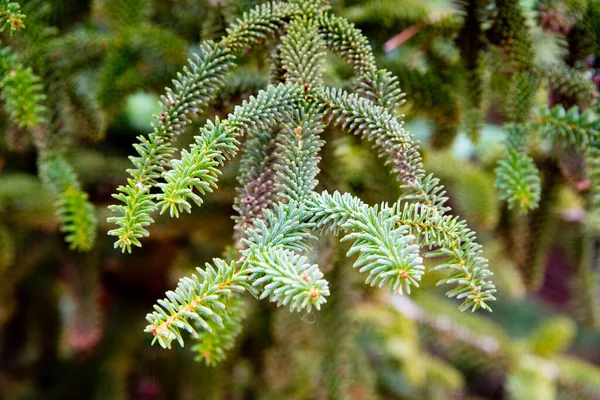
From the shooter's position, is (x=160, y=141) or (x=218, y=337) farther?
(x=218, y=337)

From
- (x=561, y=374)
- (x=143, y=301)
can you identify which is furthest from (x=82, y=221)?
(x=561, y=374)

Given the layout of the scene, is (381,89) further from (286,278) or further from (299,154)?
(286,278)

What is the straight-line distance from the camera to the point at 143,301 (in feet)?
4.44

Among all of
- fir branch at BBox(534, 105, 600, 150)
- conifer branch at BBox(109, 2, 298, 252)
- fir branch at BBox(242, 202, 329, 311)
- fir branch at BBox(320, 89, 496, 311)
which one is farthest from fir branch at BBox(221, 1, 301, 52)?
fir branch at BBox(534, 105, 600, 150)

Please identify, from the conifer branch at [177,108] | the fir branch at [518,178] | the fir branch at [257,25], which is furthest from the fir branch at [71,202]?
the fir branch at [518,178]

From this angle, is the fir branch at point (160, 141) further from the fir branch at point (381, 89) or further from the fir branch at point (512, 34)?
the fir branch at point (512, 34)

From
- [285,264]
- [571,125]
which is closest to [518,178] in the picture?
[571,125]

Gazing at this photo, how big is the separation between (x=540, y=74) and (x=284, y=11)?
33 cm

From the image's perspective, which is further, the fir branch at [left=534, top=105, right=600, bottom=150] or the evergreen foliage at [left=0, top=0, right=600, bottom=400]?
the fir branch at [left=534, top=105, right=600, bottom=150]

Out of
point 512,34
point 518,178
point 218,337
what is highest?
point 512,34

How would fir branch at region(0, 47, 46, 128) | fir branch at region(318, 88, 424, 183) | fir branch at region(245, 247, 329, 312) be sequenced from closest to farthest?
fir branch at region(245, 247, 329, 312) < fir branch at region(318, 88, 424, 183) < fir branch at region(0, 47, 46, 128)

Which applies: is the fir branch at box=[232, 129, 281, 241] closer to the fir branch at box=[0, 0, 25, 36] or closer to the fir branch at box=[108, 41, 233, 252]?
the fir branch at box=[108, 41, 233, 252]

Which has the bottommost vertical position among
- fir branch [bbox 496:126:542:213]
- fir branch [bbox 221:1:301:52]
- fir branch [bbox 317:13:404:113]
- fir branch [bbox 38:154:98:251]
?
fir branch [bbox 38:154:98:251]

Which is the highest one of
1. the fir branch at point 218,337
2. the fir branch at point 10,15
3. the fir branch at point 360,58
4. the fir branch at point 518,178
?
the fir branch at point 10,15
